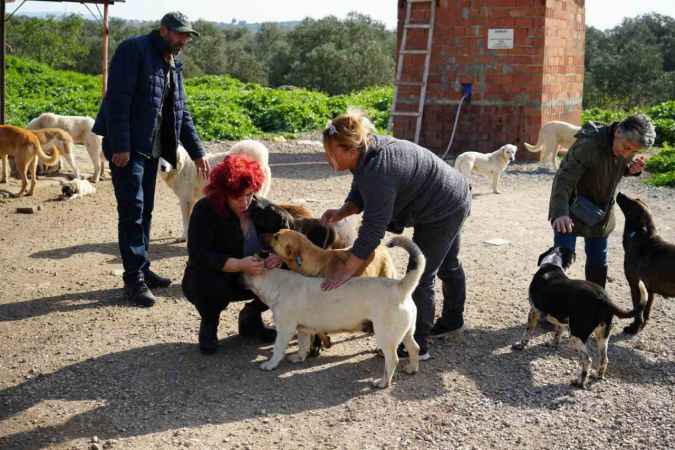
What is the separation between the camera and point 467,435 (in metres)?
4.04

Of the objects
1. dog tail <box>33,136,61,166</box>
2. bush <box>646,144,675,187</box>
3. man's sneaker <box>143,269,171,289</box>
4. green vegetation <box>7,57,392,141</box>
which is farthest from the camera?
green vegetation <box>7,57,392,141</box>

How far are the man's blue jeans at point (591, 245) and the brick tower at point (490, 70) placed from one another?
8795mm

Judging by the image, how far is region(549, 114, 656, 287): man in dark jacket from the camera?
15.9 ft

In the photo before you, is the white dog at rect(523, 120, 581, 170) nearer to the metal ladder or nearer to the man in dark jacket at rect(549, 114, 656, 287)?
the metal ladder

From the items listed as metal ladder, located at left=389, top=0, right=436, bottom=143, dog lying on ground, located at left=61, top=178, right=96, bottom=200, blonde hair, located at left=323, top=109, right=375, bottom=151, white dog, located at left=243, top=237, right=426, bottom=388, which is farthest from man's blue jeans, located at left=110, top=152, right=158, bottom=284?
metal ladder, located at left=389, top=0, right=436, bottom=143

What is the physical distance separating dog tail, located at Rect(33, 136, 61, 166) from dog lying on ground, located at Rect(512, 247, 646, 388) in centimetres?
794

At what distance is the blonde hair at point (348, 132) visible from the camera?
393 centimetres

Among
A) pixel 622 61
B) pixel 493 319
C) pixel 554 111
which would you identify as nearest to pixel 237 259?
pixel 493 319

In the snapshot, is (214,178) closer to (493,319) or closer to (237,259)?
(237,259)

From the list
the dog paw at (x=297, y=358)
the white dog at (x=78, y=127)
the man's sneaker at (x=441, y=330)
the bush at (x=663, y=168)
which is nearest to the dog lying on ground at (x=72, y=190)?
the white dog at (x=78, y=127)

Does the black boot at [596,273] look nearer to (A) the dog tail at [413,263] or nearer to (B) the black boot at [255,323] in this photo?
(A) the dog tail at [413,263]

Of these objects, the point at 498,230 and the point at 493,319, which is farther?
the point at 498,230

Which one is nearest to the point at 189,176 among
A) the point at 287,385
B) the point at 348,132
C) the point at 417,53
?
the point at 287,385

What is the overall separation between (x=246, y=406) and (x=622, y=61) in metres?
34.8
